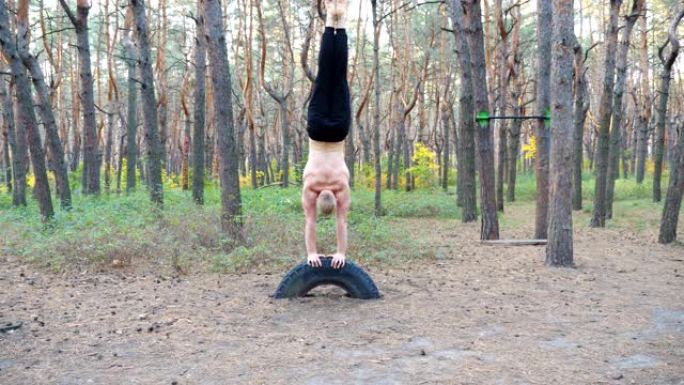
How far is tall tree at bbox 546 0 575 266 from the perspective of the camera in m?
8.25

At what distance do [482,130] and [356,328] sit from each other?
6.77 metres

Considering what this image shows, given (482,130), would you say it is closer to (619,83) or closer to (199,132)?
(619,83)

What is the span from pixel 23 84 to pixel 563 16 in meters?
10.2

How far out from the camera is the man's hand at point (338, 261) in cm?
643

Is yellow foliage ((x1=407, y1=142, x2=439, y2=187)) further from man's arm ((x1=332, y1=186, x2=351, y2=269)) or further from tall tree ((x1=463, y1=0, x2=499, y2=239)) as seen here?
man's arm ((x1=332, y1=186, x2=351, y2=269))

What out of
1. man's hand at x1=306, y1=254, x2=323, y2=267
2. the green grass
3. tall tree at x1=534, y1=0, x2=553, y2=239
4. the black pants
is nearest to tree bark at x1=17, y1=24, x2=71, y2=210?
the green grass

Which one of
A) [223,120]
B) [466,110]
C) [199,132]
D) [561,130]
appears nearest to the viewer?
[561,130]

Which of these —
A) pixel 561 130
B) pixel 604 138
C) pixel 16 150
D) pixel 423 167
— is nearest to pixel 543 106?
pixel 561 130

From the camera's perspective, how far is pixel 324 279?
6578mm

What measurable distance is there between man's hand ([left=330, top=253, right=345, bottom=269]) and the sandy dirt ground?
1.49 ft

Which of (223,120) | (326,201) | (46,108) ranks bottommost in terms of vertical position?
(326,201)

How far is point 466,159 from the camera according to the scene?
14.4 meters

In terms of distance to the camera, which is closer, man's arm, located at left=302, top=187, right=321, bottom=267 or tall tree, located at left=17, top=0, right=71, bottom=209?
man's arm, located at left=302, top=187, right=321, bottom=267

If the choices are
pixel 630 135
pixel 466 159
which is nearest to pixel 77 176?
pixel 466 159
